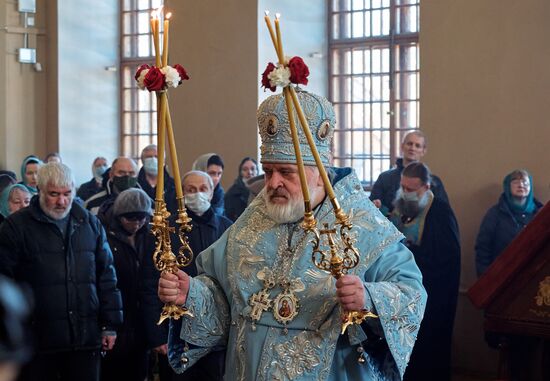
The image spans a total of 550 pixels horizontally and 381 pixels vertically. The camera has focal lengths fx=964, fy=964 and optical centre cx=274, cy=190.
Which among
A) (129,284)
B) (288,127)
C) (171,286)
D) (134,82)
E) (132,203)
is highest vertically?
(134,82)

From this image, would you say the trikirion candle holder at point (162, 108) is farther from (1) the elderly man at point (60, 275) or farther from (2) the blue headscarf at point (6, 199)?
(2) the blue headscarf at point (6, 199)

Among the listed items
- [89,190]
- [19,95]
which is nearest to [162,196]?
[89,190]

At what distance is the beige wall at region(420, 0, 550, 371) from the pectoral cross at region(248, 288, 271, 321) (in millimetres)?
4962

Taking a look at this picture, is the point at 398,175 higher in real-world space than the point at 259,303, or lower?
higher

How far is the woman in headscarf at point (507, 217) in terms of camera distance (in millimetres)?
7254

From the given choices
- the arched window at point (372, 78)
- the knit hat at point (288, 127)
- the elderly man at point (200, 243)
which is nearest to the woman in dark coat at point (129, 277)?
the elderly man at point (200, 243)

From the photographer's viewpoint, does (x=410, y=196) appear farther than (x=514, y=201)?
No

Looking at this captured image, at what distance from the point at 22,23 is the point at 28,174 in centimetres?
396

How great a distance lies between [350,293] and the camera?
2539mm

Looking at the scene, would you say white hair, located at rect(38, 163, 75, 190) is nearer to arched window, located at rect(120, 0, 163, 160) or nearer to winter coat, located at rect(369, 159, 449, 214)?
winter coat, located at rect(369, 159, 449, 214)

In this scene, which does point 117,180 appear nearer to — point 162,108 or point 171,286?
point 171,286

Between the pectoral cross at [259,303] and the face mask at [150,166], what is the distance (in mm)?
5534

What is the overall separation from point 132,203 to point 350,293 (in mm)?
3500

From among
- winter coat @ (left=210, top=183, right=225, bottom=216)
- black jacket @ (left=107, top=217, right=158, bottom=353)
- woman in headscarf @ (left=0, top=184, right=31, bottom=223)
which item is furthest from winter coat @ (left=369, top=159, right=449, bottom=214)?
woman in headscarf @ (left=0, top=184, right=31, bottom=223)
